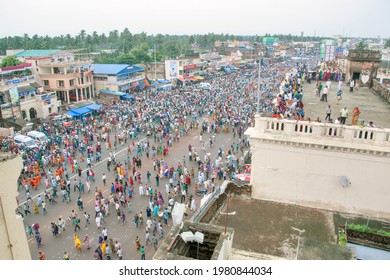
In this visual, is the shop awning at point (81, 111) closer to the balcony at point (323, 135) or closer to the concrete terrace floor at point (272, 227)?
the concrete terrace floor at point (272, 227)

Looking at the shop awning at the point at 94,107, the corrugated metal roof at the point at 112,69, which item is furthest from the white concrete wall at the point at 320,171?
the corrugated metal roof at the point at 112,69

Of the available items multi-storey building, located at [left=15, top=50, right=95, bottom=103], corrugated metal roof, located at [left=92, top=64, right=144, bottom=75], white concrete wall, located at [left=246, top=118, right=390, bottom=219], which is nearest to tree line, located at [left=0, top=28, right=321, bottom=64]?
corrugated metal roof, located at [left=92, top=64, right=144, bottom=75]

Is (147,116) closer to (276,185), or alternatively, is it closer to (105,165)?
(105,165)

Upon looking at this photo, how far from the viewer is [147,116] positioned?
145 feet

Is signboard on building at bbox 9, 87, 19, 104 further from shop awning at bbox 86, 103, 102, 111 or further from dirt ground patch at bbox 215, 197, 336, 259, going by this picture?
dirt ground patch at bbox 215, 197, 336, 259

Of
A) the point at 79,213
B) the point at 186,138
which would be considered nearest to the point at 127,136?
the point at 186,138

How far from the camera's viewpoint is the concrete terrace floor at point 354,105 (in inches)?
631

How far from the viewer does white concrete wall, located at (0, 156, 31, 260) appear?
8.52m

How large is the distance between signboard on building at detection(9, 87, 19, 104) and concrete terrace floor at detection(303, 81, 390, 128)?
114ft

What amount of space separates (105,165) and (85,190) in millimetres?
5081

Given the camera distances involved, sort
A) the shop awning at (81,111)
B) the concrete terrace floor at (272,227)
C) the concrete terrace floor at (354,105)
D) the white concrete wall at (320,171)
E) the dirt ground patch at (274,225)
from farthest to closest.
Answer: the shop awning at (81,111) → the concrete terrace floor at (354,105) → the white concrete wall at (320,171) → the dirt ground patch at (274,225) → the concrete terrace floor at (272,227)

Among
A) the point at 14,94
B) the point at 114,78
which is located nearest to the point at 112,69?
the point at 114,78

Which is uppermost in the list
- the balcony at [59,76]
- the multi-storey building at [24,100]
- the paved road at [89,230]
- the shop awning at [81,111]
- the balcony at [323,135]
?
the balcony at [323,135]

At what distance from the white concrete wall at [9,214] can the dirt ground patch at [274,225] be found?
6.57 meters
